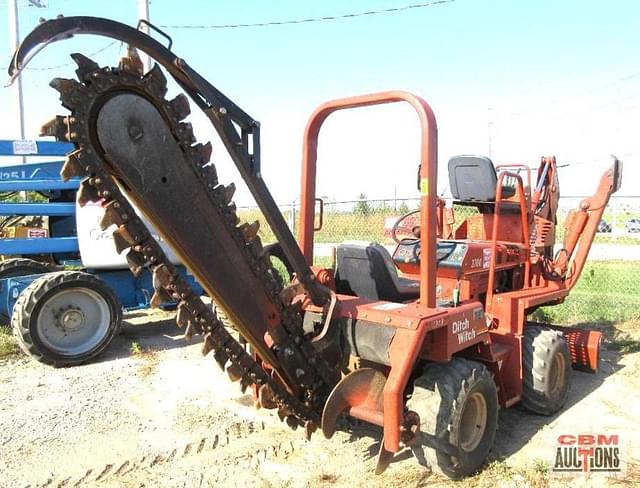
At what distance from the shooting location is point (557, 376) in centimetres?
486

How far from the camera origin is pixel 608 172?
6059mm

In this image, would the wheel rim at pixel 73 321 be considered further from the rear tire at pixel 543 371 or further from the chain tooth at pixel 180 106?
the rear tire at pixel 543 371

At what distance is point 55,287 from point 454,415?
4.73 meters

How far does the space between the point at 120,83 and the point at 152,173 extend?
0.45 m

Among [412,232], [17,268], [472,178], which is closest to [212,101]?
[472,178]

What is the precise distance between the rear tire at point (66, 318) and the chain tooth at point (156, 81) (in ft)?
13.8

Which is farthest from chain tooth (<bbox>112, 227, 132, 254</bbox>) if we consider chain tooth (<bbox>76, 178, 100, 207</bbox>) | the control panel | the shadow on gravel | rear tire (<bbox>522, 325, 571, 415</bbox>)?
the shadow on gravel

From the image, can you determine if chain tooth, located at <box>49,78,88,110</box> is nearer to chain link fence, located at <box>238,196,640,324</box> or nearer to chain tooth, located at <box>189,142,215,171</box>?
chain tooth, located at <box>189,142,215,171</box>

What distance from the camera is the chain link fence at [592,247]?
8320 millimetres

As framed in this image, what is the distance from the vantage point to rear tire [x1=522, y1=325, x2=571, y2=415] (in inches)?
182

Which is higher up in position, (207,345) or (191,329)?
(191,329)

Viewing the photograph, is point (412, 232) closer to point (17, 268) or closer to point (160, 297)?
point (160, 297)

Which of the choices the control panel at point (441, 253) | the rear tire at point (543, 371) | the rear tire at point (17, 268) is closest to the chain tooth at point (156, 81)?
the control panel at point (441, 253)

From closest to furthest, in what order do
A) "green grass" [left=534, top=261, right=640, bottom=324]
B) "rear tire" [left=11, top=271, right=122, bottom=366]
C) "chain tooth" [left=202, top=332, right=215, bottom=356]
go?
"chain tooth" [left=202, top=332, right=215, bottom=356], "rear tire" [left=11, top=271, right=122, bottom=366], "green grass" [left=534, top=261, right=640, bottom=324]
